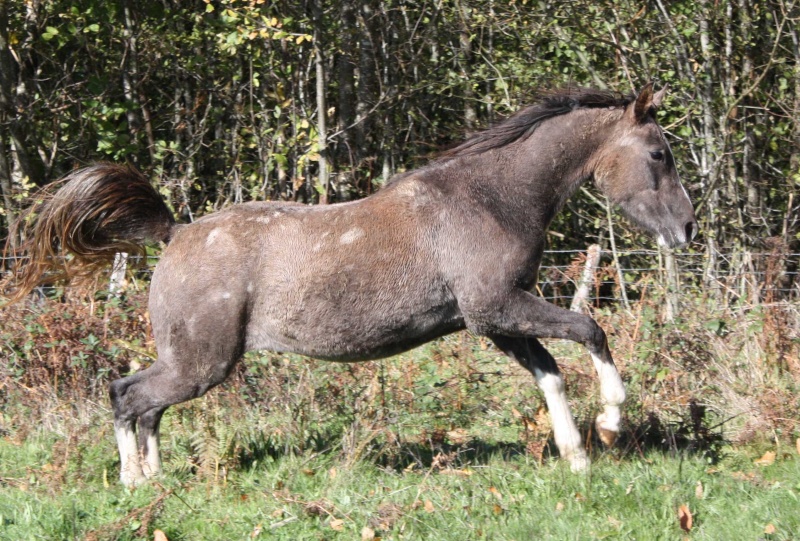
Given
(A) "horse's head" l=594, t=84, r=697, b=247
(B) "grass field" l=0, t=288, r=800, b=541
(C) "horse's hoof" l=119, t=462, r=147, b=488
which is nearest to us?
(B) "grass field" l=0, t=288, r=800, b=541

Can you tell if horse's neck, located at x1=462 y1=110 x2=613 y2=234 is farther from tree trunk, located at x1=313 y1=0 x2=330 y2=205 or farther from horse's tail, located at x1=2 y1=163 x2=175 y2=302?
tree trunk, located at x1=313 y1=0 x2=330 y2=205

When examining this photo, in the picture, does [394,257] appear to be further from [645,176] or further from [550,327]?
[645,176]

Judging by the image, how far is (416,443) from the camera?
19.7ft

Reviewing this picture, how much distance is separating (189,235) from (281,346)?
2.86 ft

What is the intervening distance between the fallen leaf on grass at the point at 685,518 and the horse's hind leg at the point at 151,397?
257 centimetres

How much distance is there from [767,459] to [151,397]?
11.9 feet

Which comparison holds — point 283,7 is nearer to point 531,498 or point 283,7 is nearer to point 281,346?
point 281,346

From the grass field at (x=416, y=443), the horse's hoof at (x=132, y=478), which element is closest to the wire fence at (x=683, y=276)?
the grass field at (x=416, y=443)

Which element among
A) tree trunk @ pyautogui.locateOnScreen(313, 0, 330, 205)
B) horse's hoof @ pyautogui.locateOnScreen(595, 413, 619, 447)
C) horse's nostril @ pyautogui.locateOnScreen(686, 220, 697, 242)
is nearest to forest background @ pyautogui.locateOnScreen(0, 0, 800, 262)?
tree trunk @ pyautogui.locateOnScreen(313, 0, 330, 205)

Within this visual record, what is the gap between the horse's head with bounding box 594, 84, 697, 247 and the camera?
18.3ft

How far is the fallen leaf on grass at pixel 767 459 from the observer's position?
5266 millimetres

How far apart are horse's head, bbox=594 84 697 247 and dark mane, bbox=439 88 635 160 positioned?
0.62 feet

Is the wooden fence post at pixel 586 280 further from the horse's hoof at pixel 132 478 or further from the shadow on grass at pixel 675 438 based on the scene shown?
the horse's hoof at pixel 132 478

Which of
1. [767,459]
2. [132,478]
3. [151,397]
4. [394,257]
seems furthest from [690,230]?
[132,478]
